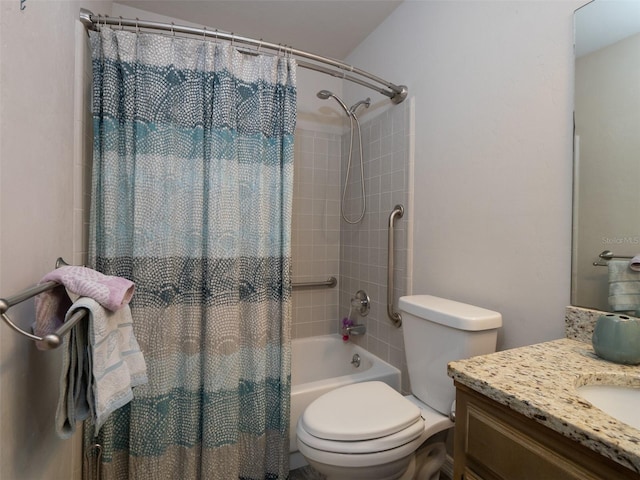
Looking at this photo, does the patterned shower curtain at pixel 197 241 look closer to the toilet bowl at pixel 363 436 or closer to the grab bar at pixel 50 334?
the toilet bowl at pixel 363 436

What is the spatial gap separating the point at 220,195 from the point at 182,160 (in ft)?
0.67

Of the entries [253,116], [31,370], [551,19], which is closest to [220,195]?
[253,116]

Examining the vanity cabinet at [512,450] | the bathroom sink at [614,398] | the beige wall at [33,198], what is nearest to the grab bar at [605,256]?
the bathroom sink at [614,398]

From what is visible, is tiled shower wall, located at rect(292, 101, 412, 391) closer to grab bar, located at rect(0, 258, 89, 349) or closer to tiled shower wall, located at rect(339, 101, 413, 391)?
tiled shower wall, located at rect(339, 101, 413, 391)

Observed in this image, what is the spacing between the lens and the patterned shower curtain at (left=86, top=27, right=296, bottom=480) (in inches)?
47.6

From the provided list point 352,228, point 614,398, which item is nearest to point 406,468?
point 614,398

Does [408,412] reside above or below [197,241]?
below

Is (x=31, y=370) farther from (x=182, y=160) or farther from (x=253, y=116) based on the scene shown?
(x=253, y=116)

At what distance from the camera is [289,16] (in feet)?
5.92

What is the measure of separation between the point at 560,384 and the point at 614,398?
19cm

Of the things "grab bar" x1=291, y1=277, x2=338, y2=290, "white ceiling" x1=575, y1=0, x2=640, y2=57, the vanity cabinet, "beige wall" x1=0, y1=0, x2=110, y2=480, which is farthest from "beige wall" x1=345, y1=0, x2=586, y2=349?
"beige wall" x1=0, y1=0, x2=110, y2=480

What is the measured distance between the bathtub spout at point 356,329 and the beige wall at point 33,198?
58.0 inches

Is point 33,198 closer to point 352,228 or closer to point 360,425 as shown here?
point 360,425

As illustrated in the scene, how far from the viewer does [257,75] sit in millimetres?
1377
